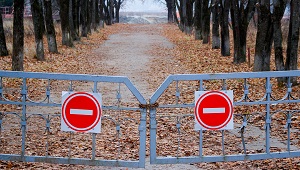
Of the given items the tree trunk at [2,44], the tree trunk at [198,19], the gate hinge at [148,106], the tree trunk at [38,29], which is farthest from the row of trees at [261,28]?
the tree trunk at [2,44]

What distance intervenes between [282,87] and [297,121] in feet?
10.4

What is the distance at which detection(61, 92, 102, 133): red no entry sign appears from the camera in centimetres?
639

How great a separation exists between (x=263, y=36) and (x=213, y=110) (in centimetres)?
1169

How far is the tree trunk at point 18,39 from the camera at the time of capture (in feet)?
57.6

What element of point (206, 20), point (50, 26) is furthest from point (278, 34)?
point (206, 20)

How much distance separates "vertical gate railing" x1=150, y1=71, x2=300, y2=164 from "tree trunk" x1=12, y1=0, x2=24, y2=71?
25.6ft

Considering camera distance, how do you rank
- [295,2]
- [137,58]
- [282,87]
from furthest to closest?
[137,58] → [295,2] → [282,87]

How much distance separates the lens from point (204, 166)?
25.0 ft

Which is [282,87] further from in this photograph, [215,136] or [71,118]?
[71,118]

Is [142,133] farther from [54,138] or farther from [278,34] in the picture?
[278,34]

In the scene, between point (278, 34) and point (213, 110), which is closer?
point (213, 110)

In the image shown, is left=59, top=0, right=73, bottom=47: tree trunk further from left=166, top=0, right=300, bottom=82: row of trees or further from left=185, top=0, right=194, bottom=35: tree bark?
left=185, top=0, right=194, bottom=35: tree bark

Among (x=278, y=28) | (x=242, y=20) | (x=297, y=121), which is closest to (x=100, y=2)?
(x=242, y=20)

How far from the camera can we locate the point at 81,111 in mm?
6406
